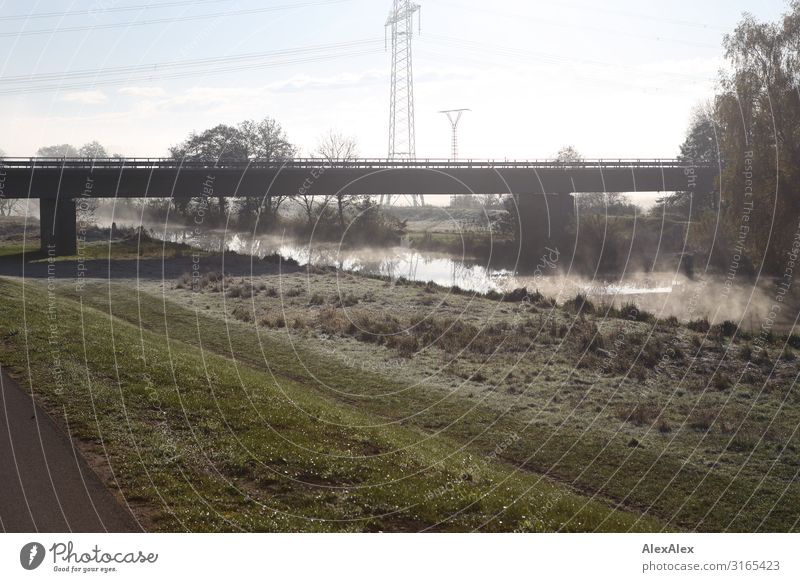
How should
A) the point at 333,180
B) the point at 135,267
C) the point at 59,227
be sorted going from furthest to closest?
the point at 333,180 < the point at 59,227 < the point at 135,267

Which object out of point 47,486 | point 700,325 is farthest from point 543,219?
point 47,486

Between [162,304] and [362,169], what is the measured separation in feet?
135

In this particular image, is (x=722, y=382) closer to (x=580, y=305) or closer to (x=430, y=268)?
(x=580, y=305)

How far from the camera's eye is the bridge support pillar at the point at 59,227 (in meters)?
70.8

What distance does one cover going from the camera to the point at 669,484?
2077cm

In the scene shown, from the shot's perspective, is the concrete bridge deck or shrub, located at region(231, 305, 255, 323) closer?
shrub, located at region(231, 305, 255, 323)

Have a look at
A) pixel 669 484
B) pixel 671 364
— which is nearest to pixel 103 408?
pixel 669 484

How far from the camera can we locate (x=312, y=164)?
8044cm

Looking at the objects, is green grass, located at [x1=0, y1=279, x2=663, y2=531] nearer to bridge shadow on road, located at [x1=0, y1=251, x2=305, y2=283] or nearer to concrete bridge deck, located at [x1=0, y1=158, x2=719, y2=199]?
bridge shadow on road, located at [x1=0, y1=251, x2=305, y2=283]

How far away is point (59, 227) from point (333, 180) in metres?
27.5

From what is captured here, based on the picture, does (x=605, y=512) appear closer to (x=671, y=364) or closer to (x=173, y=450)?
(x=173, y=450)

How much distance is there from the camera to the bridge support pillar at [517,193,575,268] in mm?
87669

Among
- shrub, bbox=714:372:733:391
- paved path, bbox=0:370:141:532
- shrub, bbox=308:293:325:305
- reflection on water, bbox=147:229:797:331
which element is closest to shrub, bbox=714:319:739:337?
reflection on water, bbox=147:229:797:331

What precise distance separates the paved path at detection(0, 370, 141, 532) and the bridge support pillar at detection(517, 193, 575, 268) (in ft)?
235
